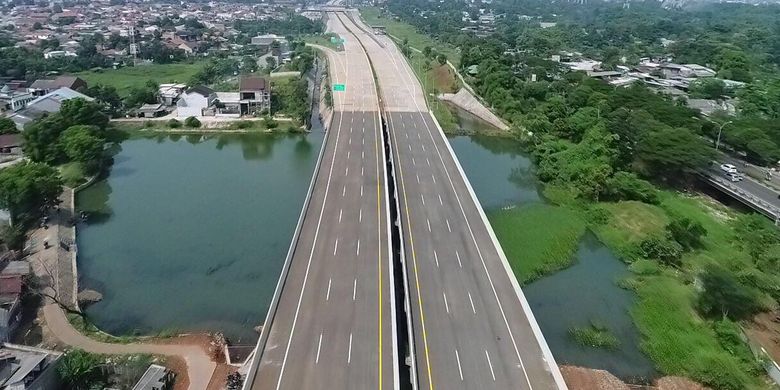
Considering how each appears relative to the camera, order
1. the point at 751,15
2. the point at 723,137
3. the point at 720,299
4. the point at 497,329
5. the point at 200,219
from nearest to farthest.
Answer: the point at 497,329 < the point at 720,299 < the point at 200,219 < the point at 723,137 < the point at 751,15

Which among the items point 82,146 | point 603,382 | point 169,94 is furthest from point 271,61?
point 603,382

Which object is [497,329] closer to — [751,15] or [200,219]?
A: [200,219]

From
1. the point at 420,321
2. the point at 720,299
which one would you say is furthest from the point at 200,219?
the point at 720,299

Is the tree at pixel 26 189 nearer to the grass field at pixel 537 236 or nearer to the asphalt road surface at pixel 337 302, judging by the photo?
the asphalt road surface at pixel 337 302

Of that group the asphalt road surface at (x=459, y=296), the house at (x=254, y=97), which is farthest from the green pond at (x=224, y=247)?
the house at (x=254, y=97)

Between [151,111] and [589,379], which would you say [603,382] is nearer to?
[589,379]

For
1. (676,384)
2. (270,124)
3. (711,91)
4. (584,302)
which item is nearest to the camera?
(676,384)

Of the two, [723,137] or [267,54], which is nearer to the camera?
[723,137]
